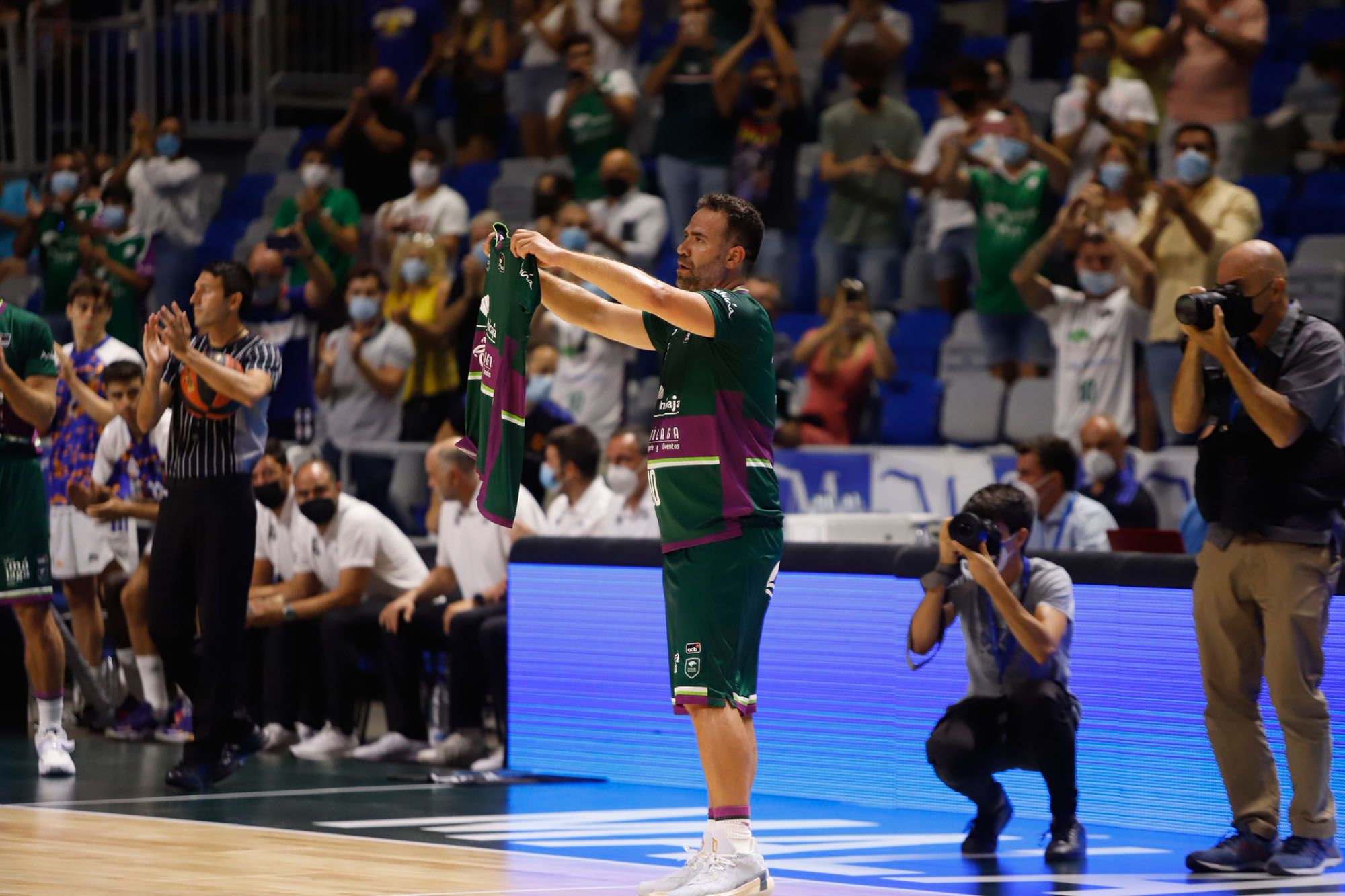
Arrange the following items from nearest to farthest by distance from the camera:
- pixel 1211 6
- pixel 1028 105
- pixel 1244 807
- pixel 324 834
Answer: pixel 1244 807 → pixel 324 834 → pixel 1211 6 → pixel 1028 105

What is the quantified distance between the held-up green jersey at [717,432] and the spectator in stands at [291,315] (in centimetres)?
799

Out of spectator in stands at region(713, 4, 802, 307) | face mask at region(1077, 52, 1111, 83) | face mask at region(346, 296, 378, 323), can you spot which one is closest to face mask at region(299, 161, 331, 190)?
face mask at region(346, 296, 378, 323)

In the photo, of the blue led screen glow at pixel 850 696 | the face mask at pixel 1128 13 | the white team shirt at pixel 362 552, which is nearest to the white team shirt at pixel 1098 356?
the face mask at pixel 1128 13

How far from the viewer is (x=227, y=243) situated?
1744 centimetres

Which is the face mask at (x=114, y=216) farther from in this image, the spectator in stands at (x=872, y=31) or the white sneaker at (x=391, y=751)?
the white sneaker at (x=391, y=751)

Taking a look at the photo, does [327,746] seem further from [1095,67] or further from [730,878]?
[1095,67]

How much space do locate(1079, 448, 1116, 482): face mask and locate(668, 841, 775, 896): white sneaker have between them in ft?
16.9

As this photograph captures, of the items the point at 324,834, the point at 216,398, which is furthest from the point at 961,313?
the point at 324,834

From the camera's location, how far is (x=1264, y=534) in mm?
6438

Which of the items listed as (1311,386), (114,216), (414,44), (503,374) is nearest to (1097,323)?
(1311,386)

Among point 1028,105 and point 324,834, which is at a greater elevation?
point 1028,105

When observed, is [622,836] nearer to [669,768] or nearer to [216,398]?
[669,768]

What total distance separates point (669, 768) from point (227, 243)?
33.7ft

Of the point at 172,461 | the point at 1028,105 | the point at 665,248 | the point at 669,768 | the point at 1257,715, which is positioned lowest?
the point at 669,768
